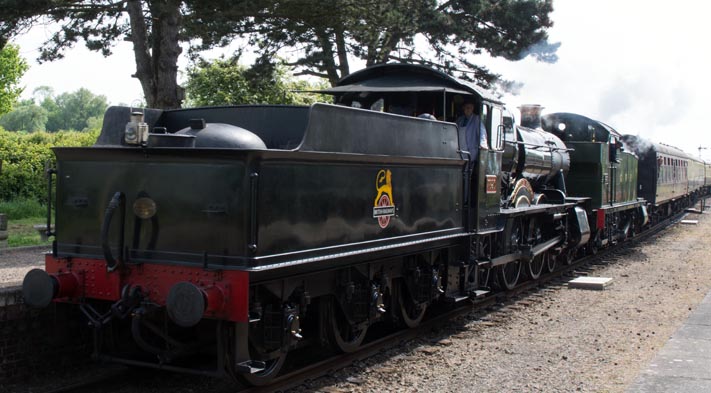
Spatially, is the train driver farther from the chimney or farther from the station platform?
the chimney

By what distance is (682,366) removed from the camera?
6.59m

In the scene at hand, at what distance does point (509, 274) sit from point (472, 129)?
3.18m

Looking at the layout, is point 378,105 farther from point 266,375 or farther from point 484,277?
point 266,375

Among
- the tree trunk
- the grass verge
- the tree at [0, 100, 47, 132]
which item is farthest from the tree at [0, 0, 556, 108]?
the tree at [0, 100, 47, 132]

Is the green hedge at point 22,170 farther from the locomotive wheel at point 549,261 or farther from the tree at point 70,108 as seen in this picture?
the tree at point 70,108

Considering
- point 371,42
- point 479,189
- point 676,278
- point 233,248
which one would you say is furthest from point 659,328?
point 371,42

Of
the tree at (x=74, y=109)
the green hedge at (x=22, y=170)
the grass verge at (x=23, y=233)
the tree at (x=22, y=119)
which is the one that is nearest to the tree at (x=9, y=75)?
the green hedge at (x=22, y=170)

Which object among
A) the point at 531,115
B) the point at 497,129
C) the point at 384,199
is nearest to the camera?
the point at 384,199

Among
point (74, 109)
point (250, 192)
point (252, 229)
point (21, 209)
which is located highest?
point (74, 109)

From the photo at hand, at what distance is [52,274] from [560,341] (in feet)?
17.6

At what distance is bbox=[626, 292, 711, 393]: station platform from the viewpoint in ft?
19.4

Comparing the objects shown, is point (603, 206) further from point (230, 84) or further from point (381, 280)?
point (230, 84)

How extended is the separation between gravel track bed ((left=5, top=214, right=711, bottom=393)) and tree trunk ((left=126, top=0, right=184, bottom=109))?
3624 millimetres

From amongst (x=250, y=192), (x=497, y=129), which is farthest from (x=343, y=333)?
(x=497, y=129)
